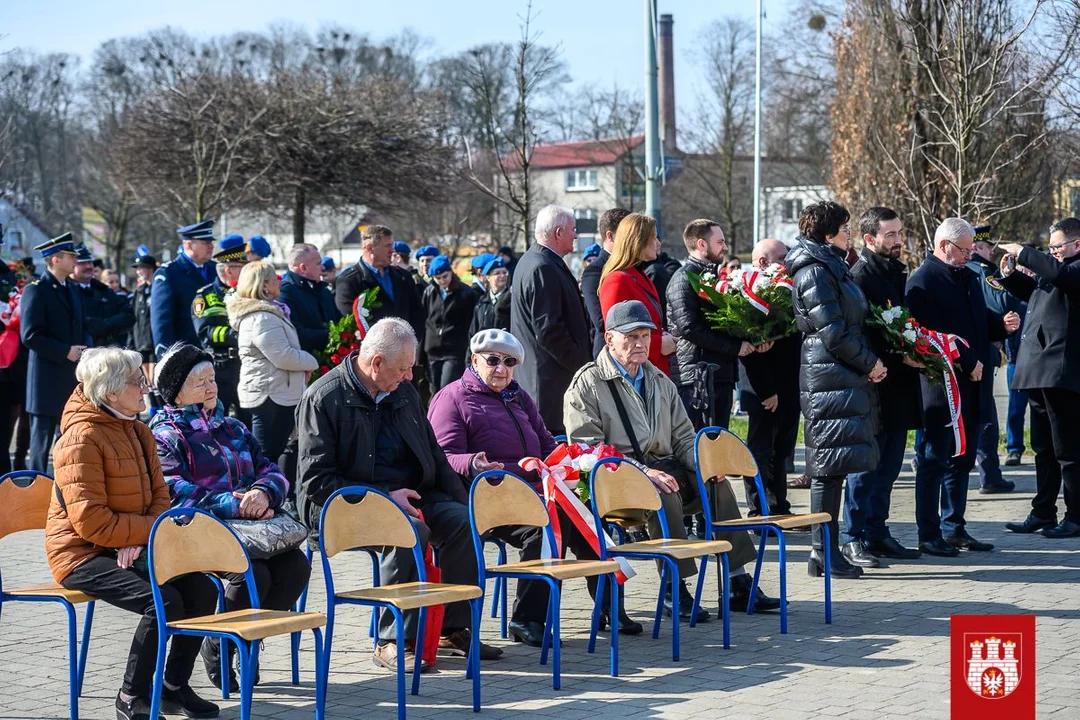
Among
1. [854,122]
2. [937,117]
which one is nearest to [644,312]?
[937,117]

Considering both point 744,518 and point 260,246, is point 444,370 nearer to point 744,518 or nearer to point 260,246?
point 260,246

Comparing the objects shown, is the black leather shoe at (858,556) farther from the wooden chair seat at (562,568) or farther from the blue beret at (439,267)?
the blue beret at (439,267)

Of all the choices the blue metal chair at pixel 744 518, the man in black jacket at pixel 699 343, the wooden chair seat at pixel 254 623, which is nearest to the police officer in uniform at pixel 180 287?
the man in black jacket at pixel 699 343

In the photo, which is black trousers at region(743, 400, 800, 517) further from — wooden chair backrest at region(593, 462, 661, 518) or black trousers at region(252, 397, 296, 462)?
black trousers at region(252, 397, 296, 462)

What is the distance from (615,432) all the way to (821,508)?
160 centimetres

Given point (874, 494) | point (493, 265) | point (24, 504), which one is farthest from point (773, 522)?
point (493, 265)

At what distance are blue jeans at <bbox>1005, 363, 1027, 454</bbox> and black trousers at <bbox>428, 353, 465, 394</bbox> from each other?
5.01 meters

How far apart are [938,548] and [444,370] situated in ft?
18.6

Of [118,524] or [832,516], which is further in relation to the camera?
[832,516]

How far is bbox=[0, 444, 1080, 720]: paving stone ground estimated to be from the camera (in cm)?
561

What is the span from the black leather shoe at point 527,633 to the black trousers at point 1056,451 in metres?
4.42

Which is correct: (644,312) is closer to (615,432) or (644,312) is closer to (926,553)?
(615,432)

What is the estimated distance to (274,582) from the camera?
5961mm

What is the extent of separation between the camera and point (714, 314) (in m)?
9.20
